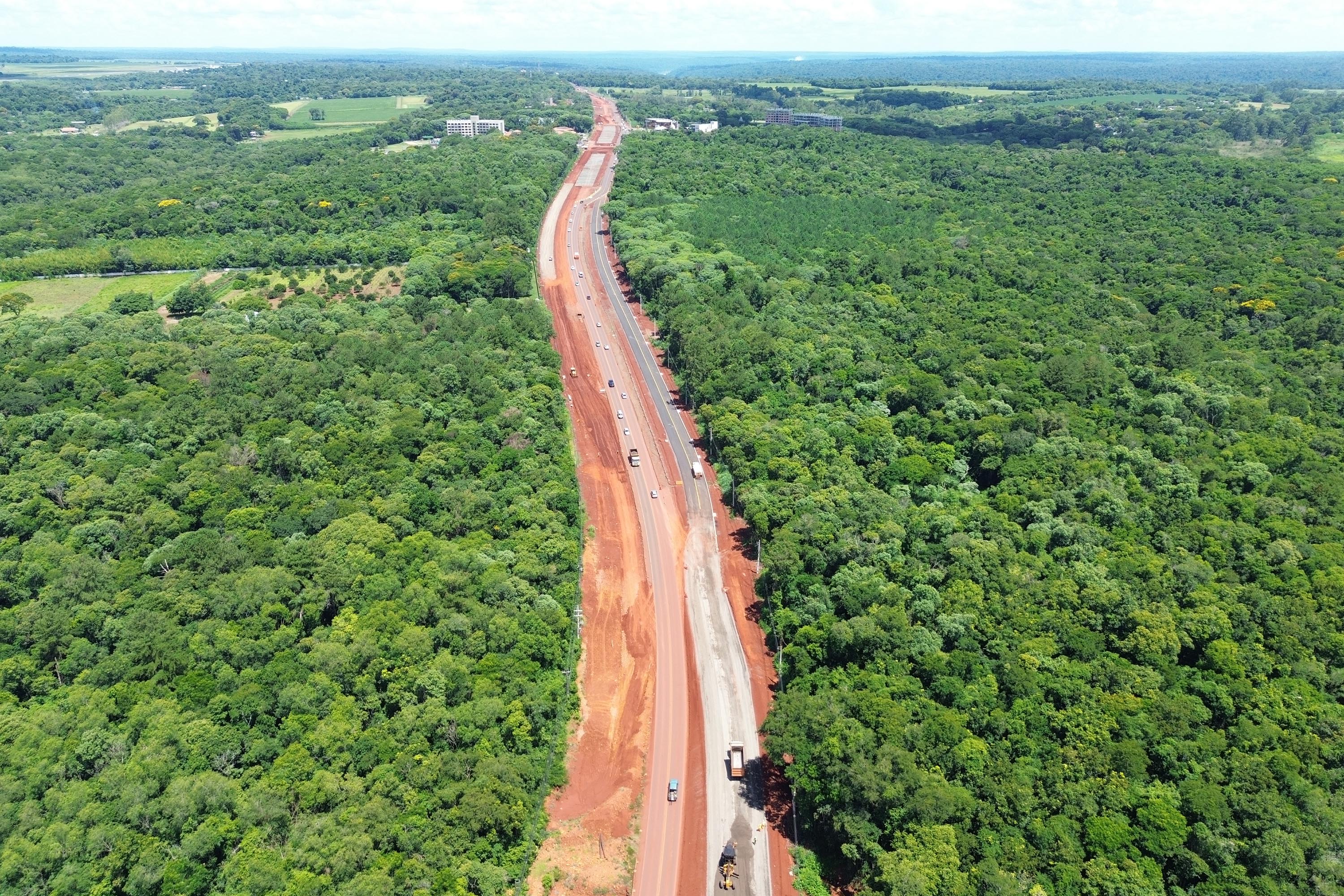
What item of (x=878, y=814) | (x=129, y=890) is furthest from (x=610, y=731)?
(x=129, y=890)

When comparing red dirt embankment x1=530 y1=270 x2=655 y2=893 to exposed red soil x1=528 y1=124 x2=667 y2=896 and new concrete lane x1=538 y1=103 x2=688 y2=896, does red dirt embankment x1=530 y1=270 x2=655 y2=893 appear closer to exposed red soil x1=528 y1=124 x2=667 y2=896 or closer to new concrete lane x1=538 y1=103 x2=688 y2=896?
exposed red soil x1=528 y1=124 x2=667 y2=896

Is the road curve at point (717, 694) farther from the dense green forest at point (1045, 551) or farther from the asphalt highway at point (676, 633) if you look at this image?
the dense green forest at point (1045, 551)

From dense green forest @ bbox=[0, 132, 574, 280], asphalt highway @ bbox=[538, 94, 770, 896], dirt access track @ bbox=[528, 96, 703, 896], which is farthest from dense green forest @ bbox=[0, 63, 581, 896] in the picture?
dense green forest @ bbox=[0, 132, 574, 280]

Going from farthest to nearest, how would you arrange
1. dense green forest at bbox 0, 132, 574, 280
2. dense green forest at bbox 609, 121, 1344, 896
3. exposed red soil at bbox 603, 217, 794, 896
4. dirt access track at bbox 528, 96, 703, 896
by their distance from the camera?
dense green forest at bbox 0, 132, 574, 280, exposed red soil at bbox 603, 217, 794, 896, dirt access track at bbox 528, 96, 703, 896, dense green forest at bbox 609, 121, 1344, 896

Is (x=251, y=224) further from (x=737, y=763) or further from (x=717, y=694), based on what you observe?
(x=737, y=763)

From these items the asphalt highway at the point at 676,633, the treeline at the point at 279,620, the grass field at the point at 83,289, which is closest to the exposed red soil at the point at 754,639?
the asphalt highway at the point at 676,633

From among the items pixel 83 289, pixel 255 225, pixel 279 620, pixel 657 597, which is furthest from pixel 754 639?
pixel 255 225
